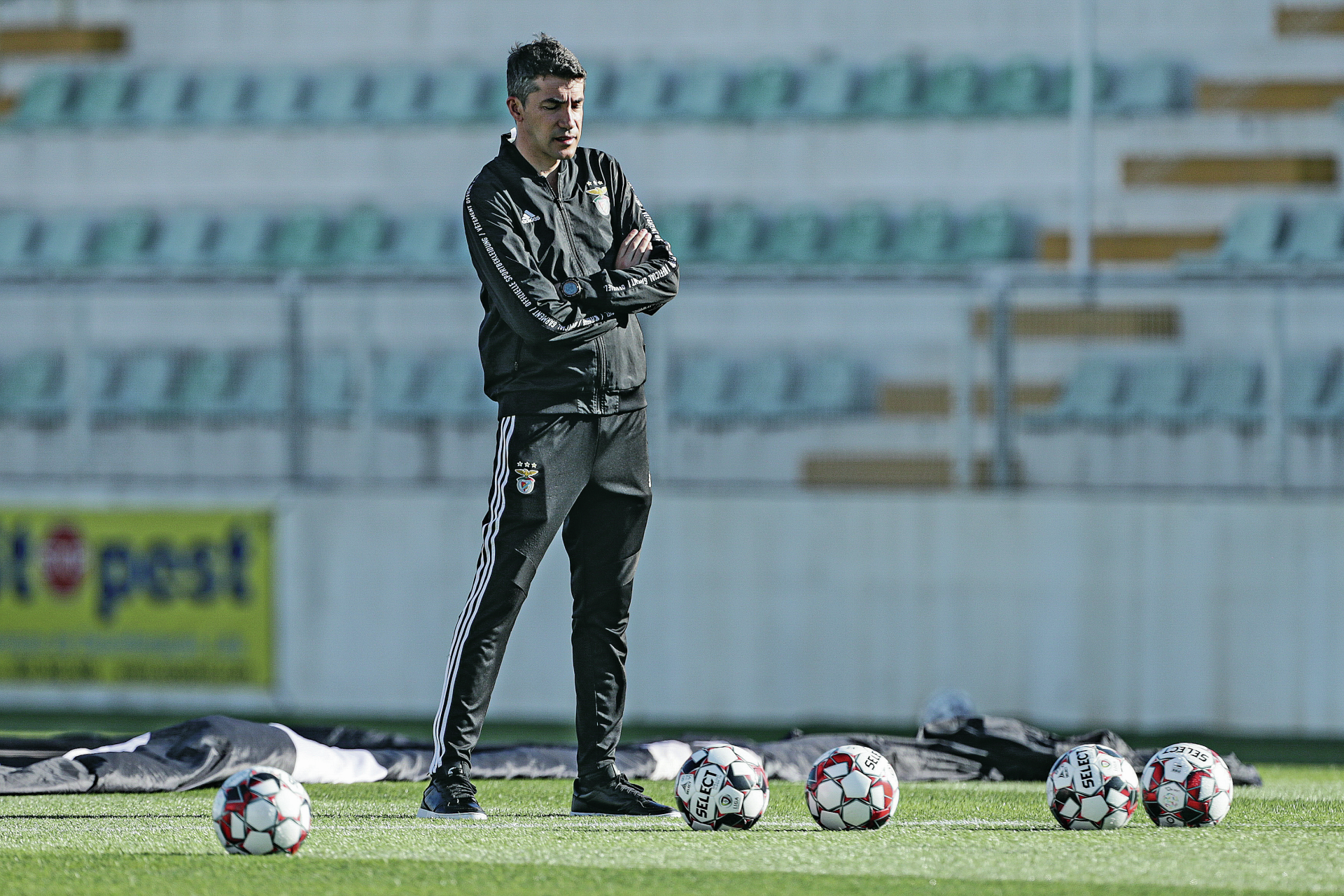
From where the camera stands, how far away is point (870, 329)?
31.5 ft

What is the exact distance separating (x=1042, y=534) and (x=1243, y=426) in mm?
994

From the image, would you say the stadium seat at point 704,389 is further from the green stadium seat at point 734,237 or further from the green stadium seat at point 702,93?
the green stadium seat at point 702,93

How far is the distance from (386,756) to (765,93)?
37.7ft

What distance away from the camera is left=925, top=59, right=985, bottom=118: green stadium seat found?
16.8 metres

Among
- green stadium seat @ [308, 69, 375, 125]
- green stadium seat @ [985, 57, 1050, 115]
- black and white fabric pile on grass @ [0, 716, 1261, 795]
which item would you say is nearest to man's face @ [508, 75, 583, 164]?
black and white fabric pile on grass @ [0, 716, 1261, 795]

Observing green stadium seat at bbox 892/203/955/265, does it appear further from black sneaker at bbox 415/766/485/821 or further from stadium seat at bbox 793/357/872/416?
black sneaker at bbox 415/766/485/821

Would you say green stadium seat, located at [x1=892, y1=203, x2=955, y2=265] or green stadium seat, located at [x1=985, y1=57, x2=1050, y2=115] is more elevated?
green stadium seat, located at [x1=985, y1=57, x2=1050, y2=115]

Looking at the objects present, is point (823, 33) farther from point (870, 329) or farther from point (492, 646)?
point (492, 646)

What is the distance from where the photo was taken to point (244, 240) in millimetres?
17766

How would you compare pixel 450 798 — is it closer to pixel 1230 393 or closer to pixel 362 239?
pixel 1230 393

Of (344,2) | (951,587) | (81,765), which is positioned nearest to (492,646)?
(81,765)

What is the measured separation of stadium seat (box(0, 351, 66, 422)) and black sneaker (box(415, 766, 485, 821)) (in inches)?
217

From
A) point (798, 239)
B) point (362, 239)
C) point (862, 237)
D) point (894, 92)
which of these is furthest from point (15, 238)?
point (894, 92)

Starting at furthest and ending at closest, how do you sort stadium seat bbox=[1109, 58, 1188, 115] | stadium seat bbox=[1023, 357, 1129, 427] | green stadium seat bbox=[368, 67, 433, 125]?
1. green stadium seat bbox=[368, 67, 433, 125]
2. stadium seat bbox=[1109, 58, 1188, 115]
3. stadium seat bbox=[1023, 357, 1129, 427]
